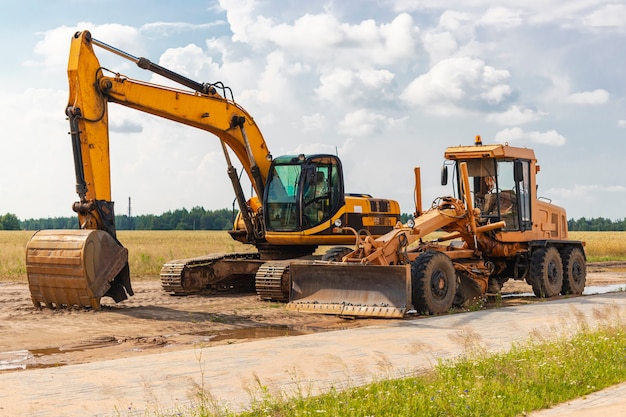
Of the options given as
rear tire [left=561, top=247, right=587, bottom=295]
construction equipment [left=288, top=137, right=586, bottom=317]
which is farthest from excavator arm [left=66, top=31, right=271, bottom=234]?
rear tire [left=561, top=247, right=587, bottom=295]

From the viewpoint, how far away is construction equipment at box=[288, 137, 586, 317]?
51.3ft

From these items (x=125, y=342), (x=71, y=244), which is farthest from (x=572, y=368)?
(x=71, y=244)

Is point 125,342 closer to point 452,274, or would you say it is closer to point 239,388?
point 239,388

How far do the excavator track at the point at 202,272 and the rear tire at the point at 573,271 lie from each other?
7039 mm

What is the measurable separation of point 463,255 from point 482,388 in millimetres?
10068

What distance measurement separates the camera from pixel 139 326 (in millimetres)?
14609

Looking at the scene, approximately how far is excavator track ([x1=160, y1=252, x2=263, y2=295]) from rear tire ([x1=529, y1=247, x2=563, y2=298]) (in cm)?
598

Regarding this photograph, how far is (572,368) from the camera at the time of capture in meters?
9.52

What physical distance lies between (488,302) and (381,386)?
1096 cm

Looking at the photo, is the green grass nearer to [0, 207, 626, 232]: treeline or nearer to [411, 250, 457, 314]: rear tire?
[411, 250, 457, 314]: rear tire

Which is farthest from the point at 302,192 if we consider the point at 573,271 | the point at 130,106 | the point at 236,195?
the point at 573,271

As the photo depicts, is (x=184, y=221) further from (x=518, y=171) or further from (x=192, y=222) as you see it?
(x=518, y=171)

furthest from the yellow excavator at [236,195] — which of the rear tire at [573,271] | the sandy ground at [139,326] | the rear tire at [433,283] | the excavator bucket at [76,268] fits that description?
the rear tire at [573,271]

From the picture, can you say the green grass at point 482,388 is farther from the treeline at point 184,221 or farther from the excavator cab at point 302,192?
the treeline at point 184,221
